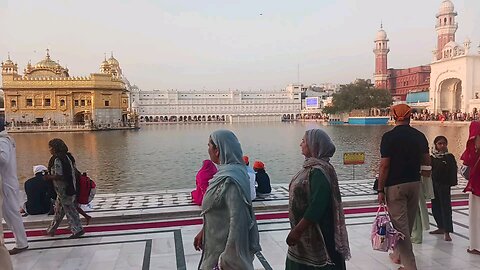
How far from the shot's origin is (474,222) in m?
3.95

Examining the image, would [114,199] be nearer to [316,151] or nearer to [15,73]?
[316,151]

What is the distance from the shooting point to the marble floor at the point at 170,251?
3.83 m

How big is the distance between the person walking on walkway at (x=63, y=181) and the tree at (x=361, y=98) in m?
53.0

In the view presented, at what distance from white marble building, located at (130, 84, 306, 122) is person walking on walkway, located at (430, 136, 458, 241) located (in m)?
87.5

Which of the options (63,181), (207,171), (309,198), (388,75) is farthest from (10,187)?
(388,75)

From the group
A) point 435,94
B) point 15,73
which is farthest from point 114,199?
point 435,94

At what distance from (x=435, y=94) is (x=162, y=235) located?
56730 millimetres

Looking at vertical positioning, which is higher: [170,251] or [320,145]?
[320,145]

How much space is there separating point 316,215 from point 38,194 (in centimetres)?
472

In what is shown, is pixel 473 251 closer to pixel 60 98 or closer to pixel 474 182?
pixel 474 182

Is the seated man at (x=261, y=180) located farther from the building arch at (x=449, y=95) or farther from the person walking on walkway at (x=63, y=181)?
the building arch at (x=449, y=95)

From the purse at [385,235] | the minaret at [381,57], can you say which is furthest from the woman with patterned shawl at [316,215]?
the minaret at [381,57]

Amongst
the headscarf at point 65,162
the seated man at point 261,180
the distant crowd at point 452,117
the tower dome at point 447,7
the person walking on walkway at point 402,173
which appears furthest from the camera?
the tower dome at point 447,7

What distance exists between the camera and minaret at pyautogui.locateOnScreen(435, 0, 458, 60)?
5934 cm
